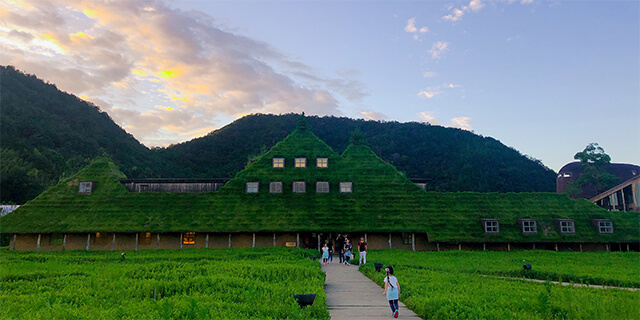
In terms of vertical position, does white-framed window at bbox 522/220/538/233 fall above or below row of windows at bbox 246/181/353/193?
below

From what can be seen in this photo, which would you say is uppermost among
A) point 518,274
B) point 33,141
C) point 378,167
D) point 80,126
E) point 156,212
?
point 80,126

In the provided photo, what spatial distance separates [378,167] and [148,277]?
2949 centimetres

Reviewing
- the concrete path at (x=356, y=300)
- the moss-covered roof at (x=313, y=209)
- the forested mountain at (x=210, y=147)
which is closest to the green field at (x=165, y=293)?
the concrete path at (x=356, y=300)

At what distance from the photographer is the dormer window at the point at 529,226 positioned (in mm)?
36688

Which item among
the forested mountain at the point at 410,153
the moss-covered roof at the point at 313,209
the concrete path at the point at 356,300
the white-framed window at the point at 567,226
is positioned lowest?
the concrete path at the point at 356,300

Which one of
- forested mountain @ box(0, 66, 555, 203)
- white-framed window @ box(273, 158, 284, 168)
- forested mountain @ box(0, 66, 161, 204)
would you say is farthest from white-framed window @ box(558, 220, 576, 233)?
forested mountain @ box(0, 66, 161, 204)

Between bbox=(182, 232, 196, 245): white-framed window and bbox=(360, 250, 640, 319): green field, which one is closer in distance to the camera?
bbox=(360, 250, 640, 319): green field

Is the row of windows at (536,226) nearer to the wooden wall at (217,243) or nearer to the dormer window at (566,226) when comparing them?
the dormer window at (566,226)

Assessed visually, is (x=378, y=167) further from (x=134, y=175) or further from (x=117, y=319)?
(x=134, y=175)

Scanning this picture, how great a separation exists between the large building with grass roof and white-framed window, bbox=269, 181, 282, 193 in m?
0.11

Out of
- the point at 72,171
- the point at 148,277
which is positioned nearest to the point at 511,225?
the point at 148,277

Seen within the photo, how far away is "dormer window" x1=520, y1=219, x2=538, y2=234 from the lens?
36688 millimetres

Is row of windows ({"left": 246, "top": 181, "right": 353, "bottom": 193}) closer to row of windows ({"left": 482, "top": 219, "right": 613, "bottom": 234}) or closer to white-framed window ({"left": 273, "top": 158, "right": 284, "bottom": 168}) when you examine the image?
white-framed window ({"left": 273, "top": 158, "right": 284, "bottom": 168})

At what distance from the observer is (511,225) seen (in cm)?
3722
